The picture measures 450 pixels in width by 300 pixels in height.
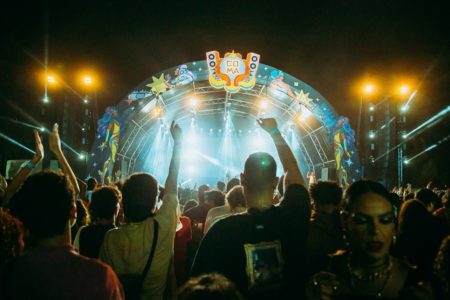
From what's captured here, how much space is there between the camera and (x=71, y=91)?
1498 cm

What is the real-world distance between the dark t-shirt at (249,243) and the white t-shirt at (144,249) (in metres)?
0.53

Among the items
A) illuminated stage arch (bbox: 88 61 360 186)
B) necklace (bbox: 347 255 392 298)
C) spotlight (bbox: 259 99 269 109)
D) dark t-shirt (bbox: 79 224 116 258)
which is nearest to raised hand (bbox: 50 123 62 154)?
dark t-shirt (bbox: 79 224 116 258)

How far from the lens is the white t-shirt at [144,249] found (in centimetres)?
303

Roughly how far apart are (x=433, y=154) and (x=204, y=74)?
14.5 meters

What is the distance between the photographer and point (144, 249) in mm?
3055

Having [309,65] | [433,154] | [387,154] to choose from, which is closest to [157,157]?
[309,65]

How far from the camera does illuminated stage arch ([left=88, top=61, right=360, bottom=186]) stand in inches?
614

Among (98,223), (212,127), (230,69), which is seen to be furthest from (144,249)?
(212,127)

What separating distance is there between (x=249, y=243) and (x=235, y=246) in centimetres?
9

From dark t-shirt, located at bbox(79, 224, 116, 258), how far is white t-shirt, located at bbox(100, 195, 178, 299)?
0.27 meters

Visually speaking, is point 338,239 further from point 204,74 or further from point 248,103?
point 248,103

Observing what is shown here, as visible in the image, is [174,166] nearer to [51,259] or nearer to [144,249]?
[144,249]

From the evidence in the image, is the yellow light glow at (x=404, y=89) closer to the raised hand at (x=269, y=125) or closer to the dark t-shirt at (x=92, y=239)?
the raised hand at (x=269, y=125)

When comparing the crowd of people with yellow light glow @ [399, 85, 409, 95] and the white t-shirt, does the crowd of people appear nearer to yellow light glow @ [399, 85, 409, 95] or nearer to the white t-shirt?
the white t-shirt
